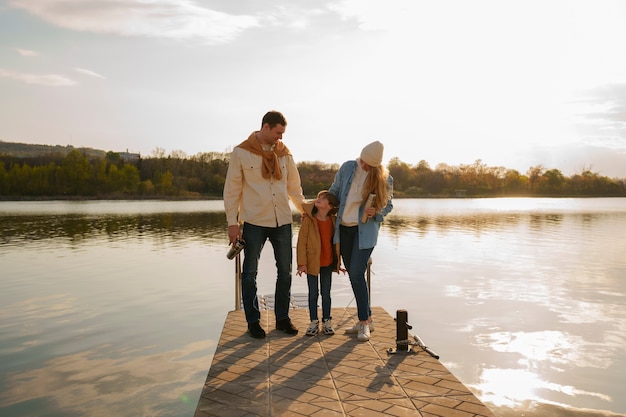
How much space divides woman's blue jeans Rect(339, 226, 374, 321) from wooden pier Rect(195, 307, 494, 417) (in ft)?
1.16

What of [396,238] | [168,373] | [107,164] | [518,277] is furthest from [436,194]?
[168,373]

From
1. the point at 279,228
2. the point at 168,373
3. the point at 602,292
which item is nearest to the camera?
the point at 279,228

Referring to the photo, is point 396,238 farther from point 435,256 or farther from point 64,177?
point 64,177

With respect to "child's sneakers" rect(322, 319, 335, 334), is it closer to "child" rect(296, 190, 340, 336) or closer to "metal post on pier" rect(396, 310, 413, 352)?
A: "child" rect(296, 190, 340, 336)

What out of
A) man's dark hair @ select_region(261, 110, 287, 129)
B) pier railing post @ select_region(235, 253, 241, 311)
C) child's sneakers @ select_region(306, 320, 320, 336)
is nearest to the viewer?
man's dark hair @ select_region(261, 110, 287, 129)

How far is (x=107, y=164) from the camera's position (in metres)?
114

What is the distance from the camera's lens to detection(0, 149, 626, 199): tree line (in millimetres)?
98331

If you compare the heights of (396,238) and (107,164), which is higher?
(107,164)

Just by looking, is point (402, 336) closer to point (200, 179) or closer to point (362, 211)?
point (362, 211)

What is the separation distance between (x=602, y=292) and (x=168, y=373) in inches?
366

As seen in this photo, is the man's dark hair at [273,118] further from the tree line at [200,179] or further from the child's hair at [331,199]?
the tree line at [200,179]

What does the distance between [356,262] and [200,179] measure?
98683 millimetres

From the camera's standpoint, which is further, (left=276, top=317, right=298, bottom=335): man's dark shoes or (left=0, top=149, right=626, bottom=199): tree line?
(left=0, top=149, right=626, bottom=199): tree line

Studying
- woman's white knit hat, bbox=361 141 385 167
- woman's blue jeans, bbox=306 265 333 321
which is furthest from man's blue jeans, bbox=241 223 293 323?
woman's white knit hat, bbox=361 141 385 167
